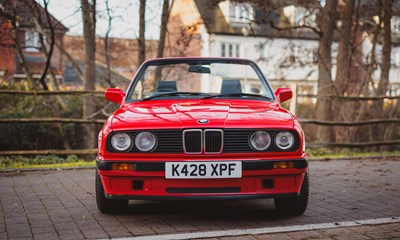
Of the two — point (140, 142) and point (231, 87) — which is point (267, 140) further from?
point (231, 87)

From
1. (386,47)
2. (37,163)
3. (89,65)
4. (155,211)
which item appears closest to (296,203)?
(155,211)

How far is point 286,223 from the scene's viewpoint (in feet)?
16.3

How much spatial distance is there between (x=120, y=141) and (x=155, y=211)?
40.9 inches

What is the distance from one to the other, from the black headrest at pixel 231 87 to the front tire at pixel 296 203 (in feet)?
4.60

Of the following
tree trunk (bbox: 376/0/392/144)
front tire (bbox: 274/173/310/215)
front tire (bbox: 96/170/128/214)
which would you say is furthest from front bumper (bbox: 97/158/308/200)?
tree trunk (bbox: 376/0/392/144)

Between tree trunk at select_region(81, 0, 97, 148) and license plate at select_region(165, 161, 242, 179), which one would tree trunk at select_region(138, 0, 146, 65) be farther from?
license plate at select_region(165, 161, 242, 179)

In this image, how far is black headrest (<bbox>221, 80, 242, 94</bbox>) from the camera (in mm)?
6203

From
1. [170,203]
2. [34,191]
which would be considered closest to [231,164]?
[170,203]

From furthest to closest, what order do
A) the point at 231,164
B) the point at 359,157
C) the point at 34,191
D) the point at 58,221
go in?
the point at 359,157, the point at 34,191, the point at 58,221, the point at 231,164

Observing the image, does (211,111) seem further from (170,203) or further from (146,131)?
(170,203)

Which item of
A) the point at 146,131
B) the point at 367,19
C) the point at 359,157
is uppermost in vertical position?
the point at 367,19

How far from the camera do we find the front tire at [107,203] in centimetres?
534

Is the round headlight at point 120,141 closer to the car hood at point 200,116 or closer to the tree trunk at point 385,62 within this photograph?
the car hood at point 200,116

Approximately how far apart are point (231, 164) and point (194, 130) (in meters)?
0.43
